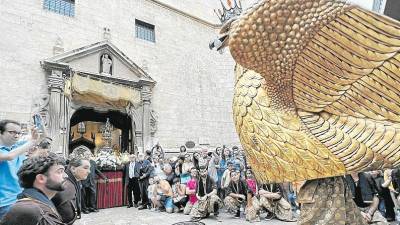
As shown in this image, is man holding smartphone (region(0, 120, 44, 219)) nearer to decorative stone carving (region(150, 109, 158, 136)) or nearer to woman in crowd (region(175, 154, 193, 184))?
woman in crowd (region(175, 154, 193, 184))

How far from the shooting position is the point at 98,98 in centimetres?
1095

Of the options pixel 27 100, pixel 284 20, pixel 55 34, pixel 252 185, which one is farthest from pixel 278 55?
pixel 55 34

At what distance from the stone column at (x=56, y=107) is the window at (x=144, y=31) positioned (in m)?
4.20

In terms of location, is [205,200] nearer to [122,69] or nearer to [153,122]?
[153,122]

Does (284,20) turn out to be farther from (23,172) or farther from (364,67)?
(23,172)

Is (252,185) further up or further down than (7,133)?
further down

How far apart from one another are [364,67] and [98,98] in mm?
10423

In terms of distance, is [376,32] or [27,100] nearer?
[376,32]

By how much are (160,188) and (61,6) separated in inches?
305

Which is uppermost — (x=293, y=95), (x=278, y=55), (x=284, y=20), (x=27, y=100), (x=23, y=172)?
(x=27, y=100)

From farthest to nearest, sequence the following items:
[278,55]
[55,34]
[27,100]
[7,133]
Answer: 1. [55,34]
2. [27,100]
3. [7,133]
4. [278,55]

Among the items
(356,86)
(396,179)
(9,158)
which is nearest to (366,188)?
(396,179)

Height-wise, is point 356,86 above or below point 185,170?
above

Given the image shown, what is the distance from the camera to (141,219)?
20.6 ft
